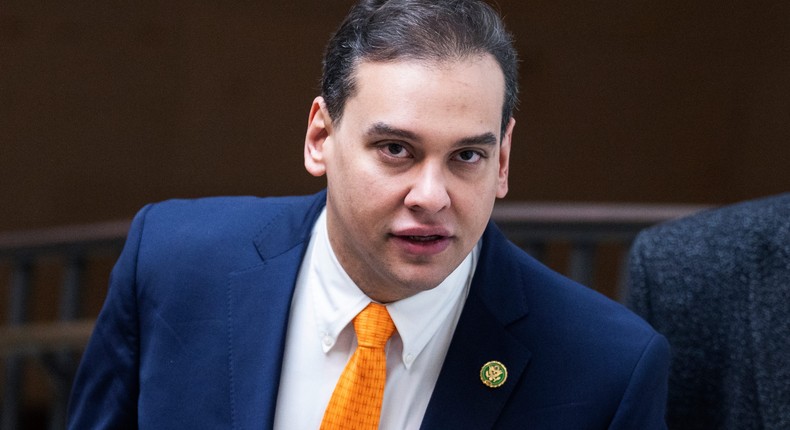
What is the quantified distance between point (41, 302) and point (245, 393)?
4.18 meters

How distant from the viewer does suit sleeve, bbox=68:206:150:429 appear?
2152mm

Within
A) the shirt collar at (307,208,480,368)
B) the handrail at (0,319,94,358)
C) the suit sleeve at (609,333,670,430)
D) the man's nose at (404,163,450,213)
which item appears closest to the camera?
the man's nose at (404,163,450,213)

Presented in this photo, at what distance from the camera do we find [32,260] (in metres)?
4.12

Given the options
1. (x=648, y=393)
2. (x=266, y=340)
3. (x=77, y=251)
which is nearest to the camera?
(x=648, y=393)

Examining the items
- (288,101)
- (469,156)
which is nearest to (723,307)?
(469,156)

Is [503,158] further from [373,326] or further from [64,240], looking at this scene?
[64,240]

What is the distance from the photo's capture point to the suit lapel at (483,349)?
6.48ft

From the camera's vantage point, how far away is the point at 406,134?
1.78 m

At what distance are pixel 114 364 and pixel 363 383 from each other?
0.50m

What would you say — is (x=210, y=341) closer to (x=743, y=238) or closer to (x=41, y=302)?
(x=743, y=238)

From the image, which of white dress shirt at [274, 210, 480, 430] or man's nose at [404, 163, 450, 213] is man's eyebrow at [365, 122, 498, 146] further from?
white dress shirt at [274, 210, 480, 430]

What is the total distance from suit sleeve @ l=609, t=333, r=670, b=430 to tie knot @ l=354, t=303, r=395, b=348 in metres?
0.42

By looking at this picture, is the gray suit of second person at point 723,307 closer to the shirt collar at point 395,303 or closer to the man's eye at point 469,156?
the shirt collar at point 395,303

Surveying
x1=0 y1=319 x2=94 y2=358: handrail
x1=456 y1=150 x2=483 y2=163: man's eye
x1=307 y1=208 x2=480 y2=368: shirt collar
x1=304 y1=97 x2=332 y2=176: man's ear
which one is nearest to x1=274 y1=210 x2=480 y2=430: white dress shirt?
x1=307 y1=208 x2=480 y2=368: shirt collar
